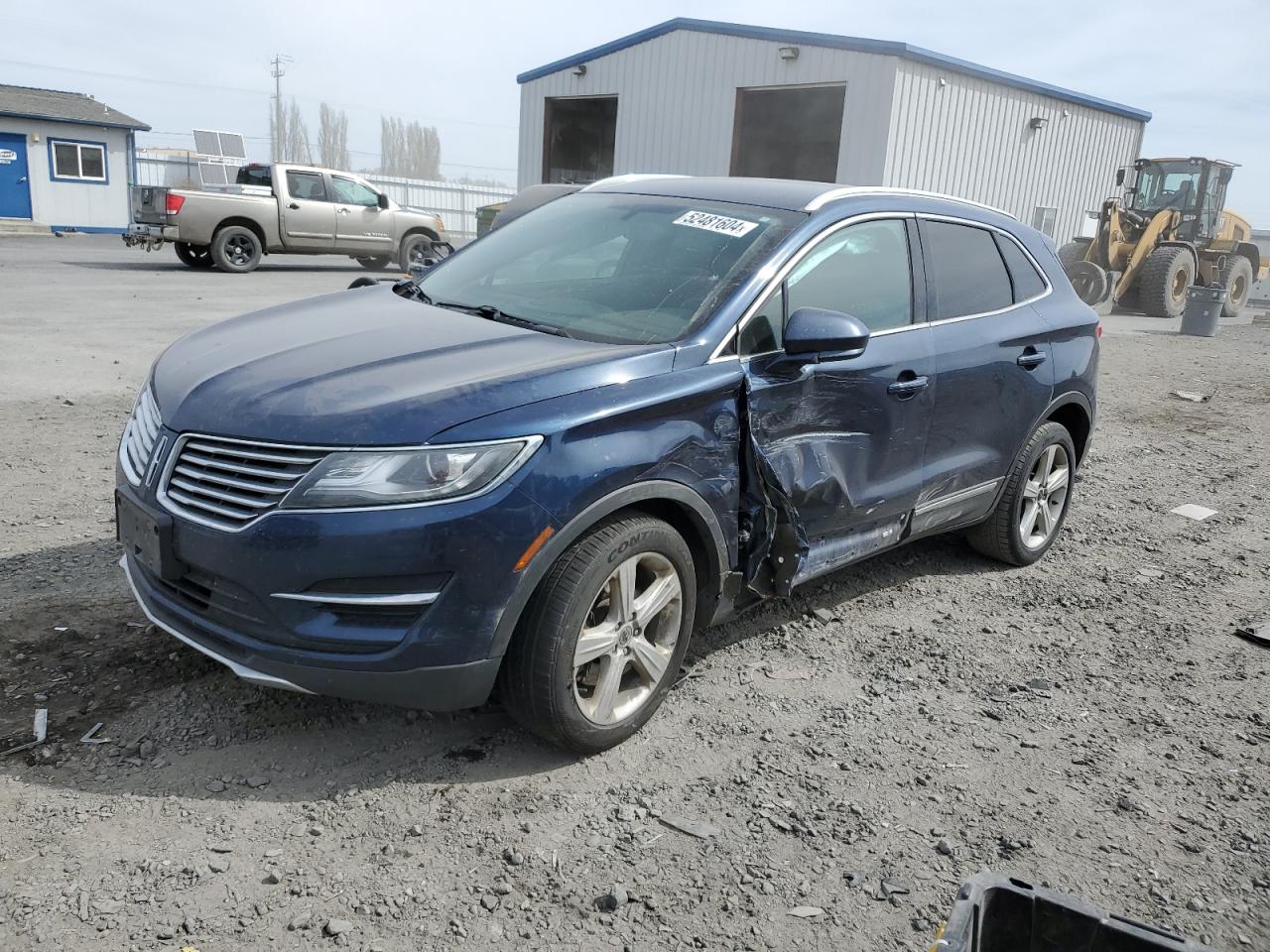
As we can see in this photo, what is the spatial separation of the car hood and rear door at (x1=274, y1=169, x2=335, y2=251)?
15.8 meters

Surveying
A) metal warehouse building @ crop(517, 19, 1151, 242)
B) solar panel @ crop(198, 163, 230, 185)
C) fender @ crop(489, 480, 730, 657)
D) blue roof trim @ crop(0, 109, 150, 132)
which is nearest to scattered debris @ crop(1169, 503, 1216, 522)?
fender @ crop(489, 480, 730, 657)

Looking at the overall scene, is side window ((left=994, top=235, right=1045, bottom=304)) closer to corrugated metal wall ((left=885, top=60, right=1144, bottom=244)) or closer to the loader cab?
corrugated metal wall ((left=885, top=60, right=1144, bottom=244))

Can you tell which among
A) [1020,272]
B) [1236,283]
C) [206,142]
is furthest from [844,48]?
[206,142]

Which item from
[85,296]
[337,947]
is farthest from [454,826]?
[85,296]

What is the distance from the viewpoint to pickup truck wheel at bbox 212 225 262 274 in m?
17.3

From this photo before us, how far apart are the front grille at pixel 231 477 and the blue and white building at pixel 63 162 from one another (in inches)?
1169

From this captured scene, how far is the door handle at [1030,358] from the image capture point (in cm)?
473

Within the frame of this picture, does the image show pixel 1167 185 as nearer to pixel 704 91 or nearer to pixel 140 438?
pixel 704 91

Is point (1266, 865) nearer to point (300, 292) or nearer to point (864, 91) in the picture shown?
point (300, 292)

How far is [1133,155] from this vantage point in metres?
25.4

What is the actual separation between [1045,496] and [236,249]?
1583 centimetres

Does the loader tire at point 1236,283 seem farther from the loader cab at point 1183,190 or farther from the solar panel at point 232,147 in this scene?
the solar panel at point 232,147

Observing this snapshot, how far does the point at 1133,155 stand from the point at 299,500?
2735 cm

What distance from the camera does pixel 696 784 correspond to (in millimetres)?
3123
